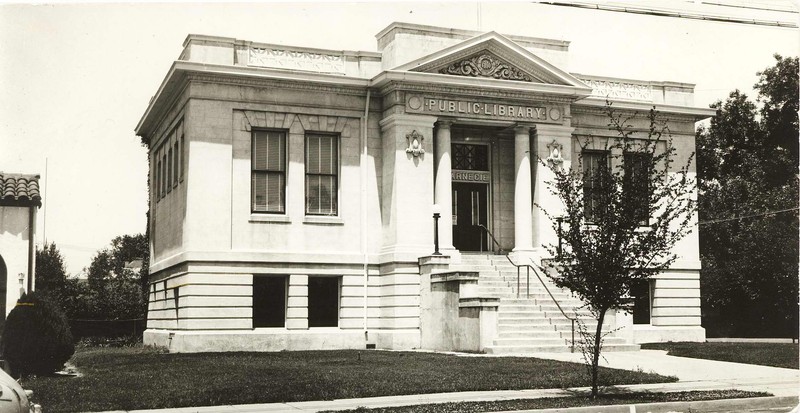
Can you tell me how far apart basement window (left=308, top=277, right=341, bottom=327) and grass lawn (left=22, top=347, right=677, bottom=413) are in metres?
6.46

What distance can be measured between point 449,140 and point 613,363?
1098cm

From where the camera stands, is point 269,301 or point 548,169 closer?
point 269,301

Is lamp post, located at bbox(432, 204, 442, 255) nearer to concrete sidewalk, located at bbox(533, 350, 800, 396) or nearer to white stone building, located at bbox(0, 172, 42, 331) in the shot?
concrete sidewalk, located at bbox(533, 350, 800, 396)

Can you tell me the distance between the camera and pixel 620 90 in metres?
34.3

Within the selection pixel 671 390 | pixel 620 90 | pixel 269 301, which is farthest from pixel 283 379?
pixel 620 90

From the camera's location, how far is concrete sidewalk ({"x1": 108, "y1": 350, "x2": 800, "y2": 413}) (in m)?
14.5

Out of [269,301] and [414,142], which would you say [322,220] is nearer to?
[269,301]

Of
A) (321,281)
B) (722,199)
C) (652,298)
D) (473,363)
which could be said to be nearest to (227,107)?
(321,281)

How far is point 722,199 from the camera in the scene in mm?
48906

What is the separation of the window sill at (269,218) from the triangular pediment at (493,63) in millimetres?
6077

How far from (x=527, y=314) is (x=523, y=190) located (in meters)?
5.98

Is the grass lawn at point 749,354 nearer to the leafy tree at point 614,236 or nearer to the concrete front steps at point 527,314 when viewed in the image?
the concrete front steps at point 527,314

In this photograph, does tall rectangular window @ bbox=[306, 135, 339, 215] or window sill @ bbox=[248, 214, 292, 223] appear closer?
window sill @ bbox=[248, 214, 292, 223]

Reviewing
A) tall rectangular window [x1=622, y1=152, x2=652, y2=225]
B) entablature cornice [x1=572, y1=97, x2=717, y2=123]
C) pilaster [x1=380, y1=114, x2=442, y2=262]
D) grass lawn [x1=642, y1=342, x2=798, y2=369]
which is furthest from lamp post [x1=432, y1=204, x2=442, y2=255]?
tall rectangular window [x1=622, y1=152, x2=652, y2=225]
